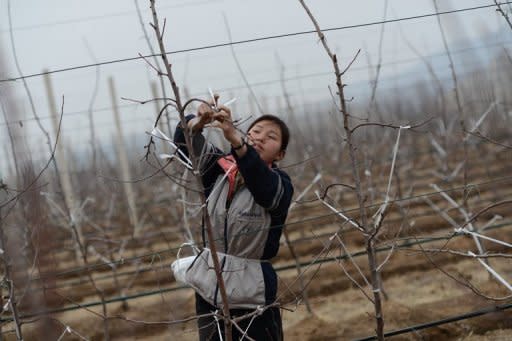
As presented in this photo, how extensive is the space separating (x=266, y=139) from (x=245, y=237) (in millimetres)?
328

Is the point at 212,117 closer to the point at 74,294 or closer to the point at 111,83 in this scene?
the point at 74,294

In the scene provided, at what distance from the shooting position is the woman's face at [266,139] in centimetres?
191

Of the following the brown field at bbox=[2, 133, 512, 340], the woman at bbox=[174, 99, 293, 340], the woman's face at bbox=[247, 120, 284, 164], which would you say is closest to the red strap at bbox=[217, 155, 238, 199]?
the woman at bbox=[174, 99, 293, 340]

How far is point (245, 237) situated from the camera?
1.83 metres

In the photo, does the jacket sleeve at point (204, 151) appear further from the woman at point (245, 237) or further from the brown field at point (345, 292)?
the brown field at point (345, 292)

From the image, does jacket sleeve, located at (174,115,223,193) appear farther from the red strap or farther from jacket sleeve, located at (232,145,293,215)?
jacket sleeve, located at (232,145,293,215)

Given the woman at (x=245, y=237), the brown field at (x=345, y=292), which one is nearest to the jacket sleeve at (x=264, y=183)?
the woman at (x=245, y=237)

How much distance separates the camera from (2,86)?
→ 1.35 m

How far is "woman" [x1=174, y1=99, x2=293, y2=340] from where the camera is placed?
1788 mm

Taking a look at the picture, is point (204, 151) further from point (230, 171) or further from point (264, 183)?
point (264, 183)

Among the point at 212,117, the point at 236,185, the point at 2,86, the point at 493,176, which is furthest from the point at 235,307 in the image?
the point at 493,176

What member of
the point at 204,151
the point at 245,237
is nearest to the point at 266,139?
the point at 204,151

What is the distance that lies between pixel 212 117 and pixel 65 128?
522 centimetres

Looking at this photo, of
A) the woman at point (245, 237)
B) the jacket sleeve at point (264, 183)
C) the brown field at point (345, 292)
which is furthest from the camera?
the brown field at point (345, 292)
